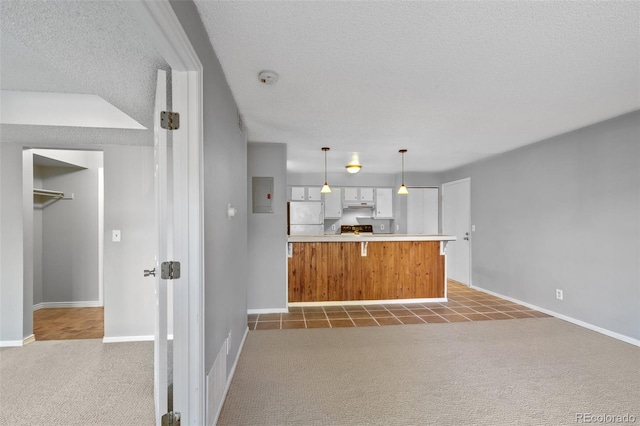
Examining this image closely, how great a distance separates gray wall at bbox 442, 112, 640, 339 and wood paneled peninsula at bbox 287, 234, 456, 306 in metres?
1.02

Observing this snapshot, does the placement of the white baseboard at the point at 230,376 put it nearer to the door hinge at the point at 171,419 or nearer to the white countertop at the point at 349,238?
the door hinge at the point at 171,419

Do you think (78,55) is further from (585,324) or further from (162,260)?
(585,324)

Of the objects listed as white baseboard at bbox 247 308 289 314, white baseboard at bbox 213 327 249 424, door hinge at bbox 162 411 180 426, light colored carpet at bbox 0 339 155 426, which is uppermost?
door hinge at bbox 162 411 180 426

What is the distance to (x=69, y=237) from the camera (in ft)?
13.5

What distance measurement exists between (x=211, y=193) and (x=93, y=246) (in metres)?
3.63

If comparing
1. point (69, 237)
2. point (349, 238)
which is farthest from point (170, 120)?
point (69, 237)

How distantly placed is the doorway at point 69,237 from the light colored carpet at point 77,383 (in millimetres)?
1336

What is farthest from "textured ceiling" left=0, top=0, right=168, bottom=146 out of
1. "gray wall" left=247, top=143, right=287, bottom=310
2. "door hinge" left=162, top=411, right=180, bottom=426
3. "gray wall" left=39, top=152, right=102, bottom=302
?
"door hinge" left=162, top=411, right=180, bottom=426

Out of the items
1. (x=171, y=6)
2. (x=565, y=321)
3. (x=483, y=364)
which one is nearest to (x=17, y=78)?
(x=171, y=6)

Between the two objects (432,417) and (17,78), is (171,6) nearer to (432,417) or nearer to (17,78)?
(17,78)

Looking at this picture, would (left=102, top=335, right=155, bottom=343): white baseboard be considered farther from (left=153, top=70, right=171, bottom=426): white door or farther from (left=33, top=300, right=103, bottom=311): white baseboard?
(left=153, top=70, right=171, bottom=426): white door

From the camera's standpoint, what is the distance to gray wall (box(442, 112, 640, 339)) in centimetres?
300

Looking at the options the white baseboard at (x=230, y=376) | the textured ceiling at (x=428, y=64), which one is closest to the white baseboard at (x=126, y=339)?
the white baseboard at (x=230, y=376)

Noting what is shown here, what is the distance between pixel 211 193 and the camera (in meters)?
1.72
